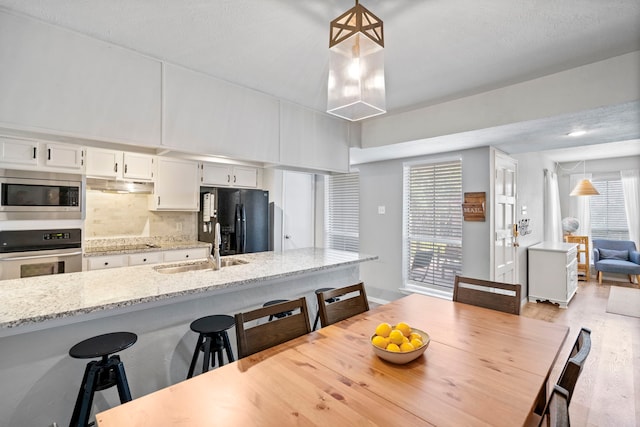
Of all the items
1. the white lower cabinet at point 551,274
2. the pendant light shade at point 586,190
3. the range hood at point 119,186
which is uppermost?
the pendant light shade at point 586,190

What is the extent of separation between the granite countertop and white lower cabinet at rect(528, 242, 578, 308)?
364 cm

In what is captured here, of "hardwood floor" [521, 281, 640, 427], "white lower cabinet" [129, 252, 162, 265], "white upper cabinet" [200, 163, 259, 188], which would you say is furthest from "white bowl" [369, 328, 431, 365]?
"white upper cabinet" [200, 163, 259, 188]

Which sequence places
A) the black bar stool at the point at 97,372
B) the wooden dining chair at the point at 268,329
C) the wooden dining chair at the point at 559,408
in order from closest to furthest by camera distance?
the wooden dining chair at the point at 559,408 → the wooden dining chair at the point at 268,329 → the black bar stool at the point at 97,372

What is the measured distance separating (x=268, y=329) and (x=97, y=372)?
841mm

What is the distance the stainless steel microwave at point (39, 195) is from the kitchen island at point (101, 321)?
4.56 ft

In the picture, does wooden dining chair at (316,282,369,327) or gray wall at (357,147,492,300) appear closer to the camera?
wooden dining chair at (316,282,369,327)

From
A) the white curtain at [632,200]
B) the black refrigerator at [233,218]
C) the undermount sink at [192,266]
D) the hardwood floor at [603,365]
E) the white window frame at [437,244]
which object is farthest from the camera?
the white curtain at [632,200]

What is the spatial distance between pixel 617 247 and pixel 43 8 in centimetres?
841

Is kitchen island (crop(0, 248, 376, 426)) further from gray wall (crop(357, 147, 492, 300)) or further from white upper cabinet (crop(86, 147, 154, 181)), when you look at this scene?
gray wall (crop(357, 147, 492, 300))

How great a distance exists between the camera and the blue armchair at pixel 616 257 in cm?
530

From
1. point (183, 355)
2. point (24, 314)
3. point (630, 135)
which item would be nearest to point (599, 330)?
point (630, 135)

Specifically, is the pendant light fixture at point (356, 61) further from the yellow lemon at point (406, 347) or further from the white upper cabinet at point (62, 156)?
the white upper cabinet at point (62, 156)

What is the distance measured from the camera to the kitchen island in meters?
1.42

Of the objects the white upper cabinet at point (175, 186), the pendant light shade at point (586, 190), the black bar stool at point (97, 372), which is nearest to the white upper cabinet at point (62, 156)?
the white upper cabinet at point (175, 186)
